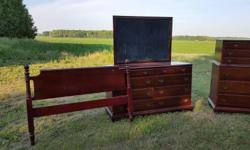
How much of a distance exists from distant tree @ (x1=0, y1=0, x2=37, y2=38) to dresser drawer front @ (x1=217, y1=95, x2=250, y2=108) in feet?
51.8

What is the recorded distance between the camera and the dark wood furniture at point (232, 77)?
336 cm

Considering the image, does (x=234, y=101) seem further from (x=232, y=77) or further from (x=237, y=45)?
(x=237, y=45)

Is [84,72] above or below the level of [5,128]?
above

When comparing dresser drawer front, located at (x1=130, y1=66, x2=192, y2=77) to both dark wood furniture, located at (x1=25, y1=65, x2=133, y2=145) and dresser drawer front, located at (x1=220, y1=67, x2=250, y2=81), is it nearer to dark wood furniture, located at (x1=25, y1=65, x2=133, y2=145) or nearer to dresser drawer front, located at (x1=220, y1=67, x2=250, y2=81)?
dark wood furniture, located at (x1=25, y1=65, x2=133, y2=145)

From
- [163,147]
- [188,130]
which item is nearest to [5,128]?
[163,147]

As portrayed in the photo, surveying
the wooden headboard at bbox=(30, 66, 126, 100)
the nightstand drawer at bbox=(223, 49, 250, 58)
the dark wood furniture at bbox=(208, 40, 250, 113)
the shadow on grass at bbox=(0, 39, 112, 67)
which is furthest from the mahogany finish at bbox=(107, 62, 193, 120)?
the shadow on grass at bbox=(0, 39, 112, 67)

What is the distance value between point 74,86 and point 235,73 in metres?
2.48

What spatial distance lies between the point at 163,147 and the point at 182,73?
1.41 m

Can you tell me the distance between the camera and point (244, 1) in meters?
5.65

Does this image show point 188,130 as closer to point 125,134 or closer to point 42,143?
point 125,134

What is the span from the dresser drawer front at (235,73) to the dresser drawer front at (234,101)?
0.97 feet

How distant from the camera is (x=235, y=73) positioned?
344 centimetres

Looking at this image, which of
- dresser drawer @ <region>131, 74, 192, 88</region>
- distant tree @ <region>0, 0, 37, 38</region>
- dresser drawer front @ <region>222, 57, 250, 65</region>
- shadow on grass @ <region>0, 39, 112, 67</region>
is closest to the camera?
dresser drawer @ <region>131, 74, 192, 88</region>

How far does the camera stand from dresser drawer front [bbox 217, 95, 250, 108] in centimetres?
347
